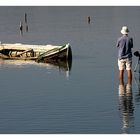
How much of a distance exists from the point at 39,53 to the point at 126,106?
1837cm

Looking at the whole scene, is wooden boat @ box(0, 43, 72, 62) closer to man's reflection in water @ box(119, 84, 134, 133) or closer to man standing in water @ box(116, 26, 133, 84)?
man standing in water @ box(116, 26, 133, 84)

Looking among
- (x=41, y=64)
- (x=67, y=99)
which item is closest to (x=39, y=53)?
(x=41, y=64)

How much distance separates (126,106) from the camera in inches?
811

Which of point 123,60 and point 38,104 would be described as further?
point 123,60

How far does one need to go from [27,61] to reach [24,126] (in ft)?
64.4

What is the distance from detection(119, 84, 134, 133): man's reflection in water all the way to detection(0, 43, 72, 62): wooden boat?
12.9 m

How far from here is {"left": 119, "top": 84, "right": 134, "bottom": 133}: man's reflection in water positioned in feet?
58.3

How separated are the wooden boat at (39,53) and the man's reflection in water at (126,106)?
12.9m

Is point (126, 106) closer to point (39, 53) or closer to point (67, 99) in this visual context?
point (67, 99)

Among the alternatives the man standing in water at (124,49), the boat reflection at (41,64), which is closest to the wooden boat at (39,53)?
the boat reflection at (41,64)

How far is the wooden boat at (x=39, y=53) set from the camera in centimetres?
3775

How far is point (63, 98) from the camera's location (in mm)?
22562

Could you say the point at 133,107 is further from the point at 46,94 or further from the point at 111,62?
the point at 111,62

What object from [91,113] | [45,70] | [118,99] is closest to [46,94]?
[118,99]
